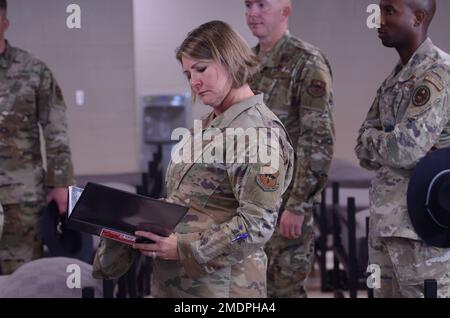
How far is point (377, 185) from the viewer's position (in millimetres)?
2506

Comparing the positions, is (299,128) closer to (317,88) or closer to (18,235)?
(317,88)

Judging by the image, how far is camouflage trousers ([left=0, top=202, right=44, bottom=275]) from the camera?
130 inches

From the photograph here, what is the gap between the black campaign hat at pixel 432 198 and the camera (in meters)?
2.34

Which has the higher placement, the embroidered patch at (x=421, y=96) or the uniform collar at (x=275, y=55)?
the uniform collar at (x=275, y=55)

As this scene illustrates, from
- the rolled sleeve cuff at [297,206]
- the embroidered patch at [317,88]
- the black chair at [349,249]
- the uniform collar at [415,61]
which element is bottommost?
the black chair at [349,249]

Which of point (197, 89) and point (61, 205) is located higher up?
point (197, 89)

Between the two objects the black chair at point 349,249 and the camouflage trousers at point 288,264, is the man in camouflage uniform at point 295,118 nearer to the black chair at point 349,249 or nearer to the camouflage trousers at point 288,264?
the camouflage trousers at point 288,264

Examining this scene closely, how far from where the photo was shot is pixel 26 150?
3303 mm

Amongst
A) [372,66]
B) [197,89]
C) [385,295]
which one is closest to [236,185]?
[197,89]

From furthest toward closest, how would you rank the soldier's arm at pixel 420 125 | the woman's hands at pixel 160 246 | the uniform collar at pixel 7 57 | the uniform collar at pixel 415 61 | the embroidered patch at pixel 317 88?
A: the uniform collar at pixel 7 57 < the embroidered patch at pixel 317 88 < the uniform collar at pixel 415 61 < the soldier's arm at pixel 420 125 < the woman's hands at pixel 160 246

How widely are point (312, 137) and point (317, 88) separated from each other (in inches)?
6.7

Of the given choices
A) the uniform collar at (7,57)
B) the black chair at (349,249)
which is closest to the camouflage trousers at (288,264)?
the black chair at (349,249)

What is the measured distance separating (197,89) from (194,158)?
160mm

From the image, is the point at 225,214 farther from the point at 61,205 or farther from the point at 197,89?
the point at 61,205
